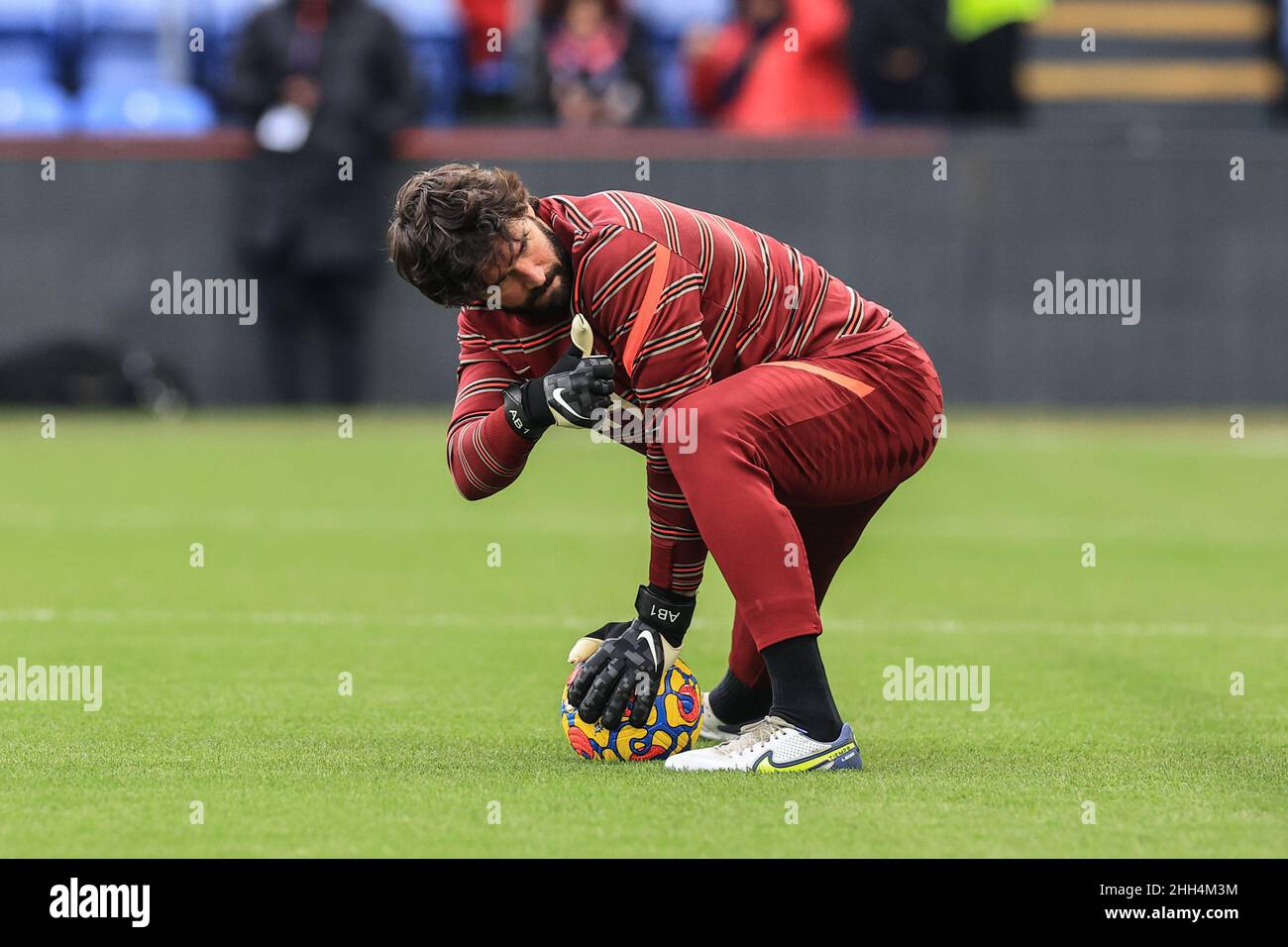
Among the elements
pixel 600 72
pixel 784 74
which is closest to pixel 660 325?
pixel 600 72

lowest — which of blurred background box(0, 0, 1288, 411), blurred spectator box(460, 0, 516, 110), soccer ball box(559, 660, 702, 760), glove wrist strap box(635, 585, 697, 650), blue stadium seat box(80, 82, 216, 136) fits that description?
soccer ball box(559, 660, 702, 760)

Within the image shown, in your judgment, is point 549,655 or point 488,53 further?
point 488,53

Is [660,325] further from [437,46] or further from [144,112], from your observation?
[437,46]

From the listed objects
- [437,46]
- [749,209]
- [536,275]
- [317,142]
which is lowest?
[536,275]

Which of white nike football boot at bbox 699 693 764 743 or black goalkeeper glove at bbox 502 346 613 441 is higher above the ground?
black goalkeeper glove at bbox 502 346 613 441

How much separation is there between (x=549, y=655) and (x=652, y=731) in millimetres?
1932

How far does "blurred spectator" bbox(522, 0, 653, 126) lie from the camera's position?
17141mm

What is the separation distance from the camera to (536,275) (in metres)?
5.12

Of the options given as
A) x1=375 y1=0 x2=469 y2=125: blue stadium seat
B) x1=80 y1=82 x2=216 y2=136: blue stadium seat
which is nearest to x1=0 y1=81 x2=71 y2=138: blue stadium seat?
x1=80 y1=82 x2=216 y2=136: blue stadium seat

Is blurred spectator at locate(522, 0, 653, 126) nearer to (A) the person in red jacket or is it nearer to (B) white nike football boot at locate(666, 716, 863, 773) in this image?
(A) the person in red jacket

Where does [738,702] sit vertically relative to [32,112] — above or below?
below

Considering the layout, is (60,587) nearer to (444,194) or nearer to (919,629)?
(919,629)

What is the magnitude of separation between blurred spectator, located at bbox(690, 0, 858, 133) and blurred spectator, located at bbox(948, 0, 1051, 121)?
3.10 ft

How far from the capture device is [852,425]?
5.48m
